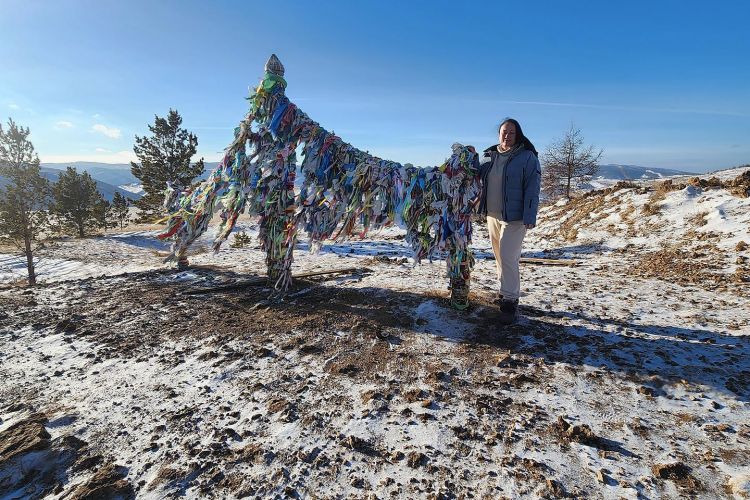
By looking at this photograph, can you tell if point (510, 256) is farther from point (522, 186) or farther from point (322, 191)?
point (322, 191)

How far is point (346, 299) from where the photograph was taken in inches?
197

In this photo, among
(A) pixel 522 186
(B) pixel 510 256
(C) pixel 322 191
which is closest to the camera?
(A) pixel 522 186

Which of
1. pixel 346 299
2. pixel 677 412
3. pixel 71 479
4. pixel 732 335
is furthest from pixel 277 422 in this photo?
pixel 732 335

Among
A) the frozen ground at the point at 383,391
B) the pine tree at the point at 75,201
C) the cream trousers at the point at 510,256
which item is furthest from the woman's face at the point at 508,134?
the pine tree at the point at 75,201

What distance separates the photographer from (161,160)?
61.0 feet

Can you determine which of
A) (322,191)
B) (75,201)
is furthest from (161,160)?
(322,191)

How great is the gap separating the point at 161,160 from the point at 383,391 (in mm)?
20427

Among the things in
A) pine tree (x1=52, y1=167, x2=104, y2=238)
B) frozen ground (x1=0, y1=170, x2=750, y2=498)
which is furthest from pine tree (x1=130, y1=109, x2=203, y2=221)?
frozen ground (x1=0, y1=170, x2=750, y2=498)

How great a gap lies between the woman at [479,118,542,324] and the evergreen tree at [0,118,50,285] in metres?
14.5

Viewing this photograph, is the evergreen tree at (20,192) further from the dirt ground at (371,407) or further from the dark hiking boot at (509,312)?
the dark hiking boot at (509,312)

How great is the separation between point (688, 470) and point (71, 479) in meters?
3.67

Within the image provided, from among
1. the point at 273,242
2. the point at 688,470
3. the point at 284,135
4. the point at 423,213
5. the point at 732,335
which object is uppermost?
the point at 284,135

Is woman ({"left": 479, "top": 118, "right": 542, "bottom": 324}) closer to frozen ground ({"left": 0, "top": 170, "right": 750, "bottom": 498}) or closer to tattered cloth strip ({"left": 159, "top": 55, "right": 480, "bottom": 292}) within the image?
tattered cloth strip ({"left": 159, "top": 55, "right": 480, "bottom": 292})

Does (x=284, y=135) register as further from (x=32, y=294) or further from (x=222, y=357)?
(x=32, y=294)
